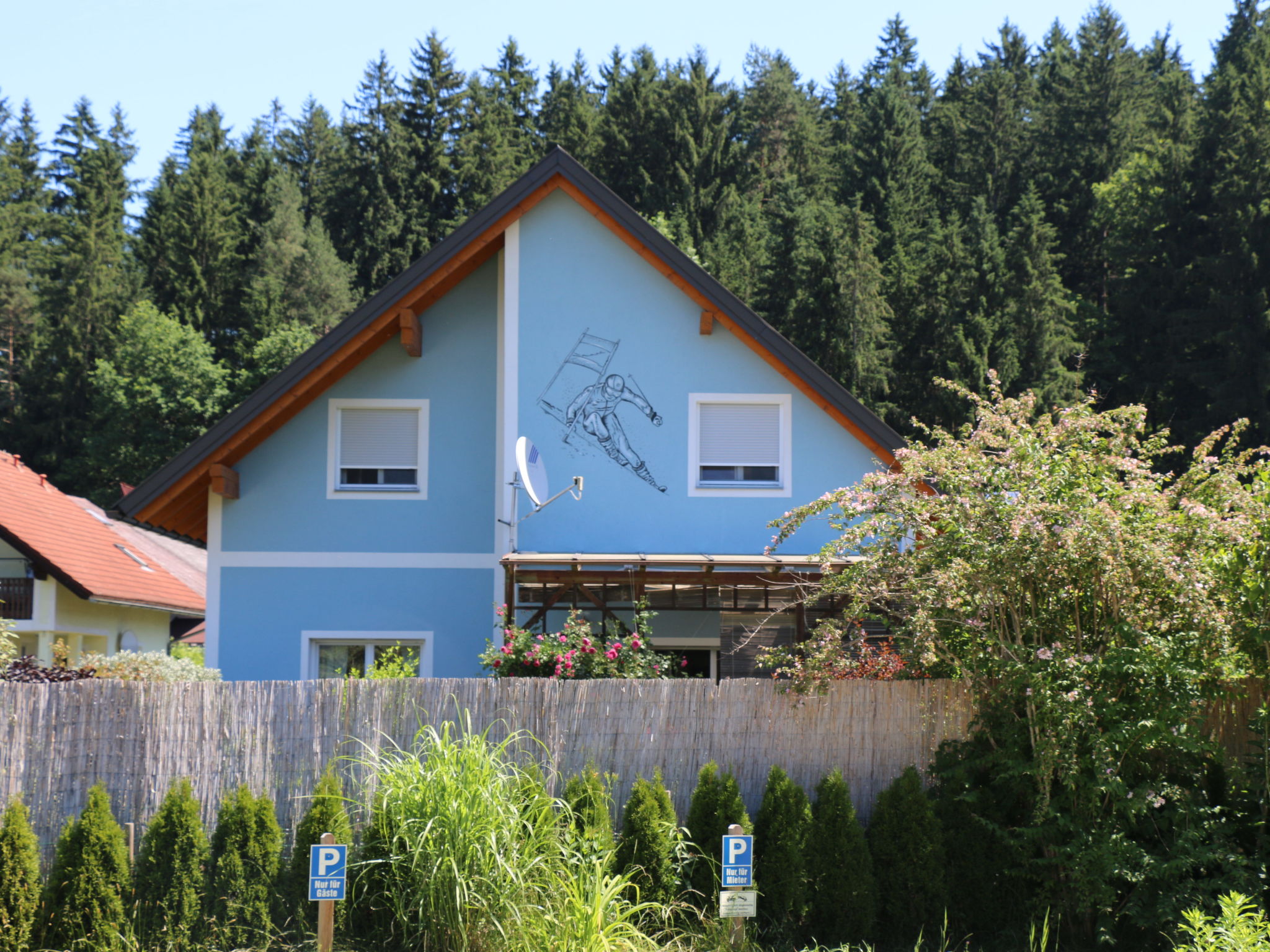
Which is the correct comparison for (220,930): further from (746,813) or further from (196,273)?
(196,273)

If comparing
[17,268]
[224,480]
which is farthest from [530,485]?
[17,268]

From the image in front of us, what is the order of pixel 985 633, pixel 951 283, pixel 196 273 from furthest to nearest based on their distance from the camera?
pixel 196 273
pixel 951 283
pixel 985 633

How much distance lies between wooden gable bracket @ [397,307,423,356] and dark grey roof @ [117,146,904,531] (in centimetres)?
38

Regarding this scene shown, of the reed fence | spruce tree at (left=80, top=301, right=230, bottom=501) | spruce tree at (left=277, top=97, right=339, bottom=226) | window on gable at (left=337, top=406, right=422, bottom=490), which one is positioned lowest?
the reed fence

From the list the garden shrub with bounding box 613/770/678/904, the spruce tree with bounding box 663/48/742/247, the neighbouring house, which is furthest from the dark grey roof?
the spruce tree with bounding box 663/48/742/247

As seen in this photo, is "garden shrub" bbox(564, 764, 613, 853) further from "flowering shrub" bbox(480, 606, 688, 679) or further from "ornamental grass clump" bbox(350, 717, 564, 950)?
"flowering shrub" bbox(480, 606, 688, 679)

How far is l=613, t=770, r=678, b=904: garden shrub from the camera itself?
26.7 ft

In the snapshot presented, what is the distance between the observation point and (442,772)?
7.54 meters

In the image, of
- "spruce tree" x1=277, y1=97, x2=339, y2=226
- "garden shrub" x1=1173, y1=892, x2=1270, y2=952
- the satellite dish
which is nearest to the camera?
"garden shrub" x1=1173, y1=892, x2=1270, y2=952

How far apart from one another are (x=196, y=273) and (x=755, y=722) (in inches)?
1610

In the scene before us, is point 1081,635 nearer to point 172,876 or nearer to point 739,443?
point 739,443

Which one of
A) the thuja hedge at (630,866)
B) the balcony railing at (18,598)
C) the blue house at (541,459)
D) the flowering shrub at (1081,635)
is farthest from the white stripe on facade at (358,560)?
the balcony railing at (18,598)

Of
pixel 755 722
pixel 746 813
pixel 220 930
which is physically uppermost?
pixel 755 722

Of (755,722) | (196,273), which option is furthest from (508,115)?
(755,722)
